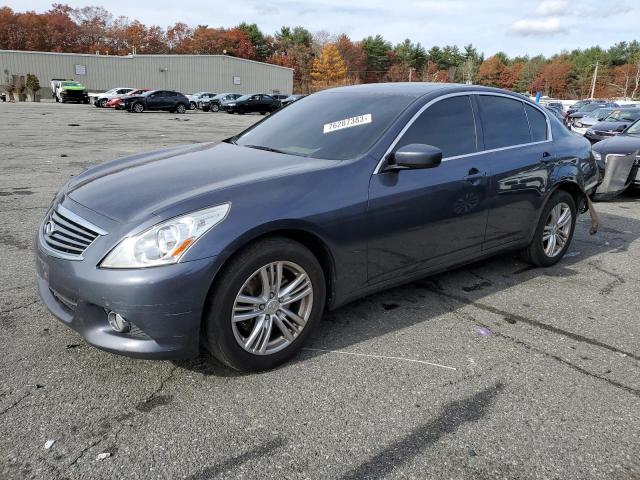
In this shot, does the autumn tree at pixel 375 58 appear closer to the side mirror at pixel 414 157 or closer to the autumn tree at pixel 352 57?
the autumn tree at pixel 352 57

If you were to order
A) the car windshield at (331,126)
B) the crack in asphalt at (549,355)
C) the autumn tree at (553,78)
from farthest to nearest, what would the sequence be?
the autumn tree at (553,78), the car windshield at (331,126), the crack in asphalt at (549,355)

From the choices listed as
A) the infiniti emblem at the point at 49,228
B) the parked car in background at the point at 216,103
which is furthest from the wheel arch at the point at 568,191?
the parked car in background at the point at 216,103

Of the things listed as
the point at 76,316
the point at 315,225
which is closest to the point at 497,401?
the point at 315,225

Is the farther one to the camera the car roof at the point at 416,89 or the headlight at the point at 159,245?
the car roof at the point at 416,89

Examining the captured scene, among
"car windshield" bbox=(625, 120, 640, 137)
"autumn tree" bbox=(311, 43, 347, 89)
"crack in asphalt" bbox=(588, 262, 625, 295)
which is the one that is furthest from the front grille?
"autumn tree" bbox=(311, 43, 347, 89)

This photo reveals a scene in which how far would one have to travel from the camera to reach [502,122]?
4.42m

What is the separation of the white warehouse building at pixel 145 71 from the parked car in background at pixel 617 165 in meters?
56.1

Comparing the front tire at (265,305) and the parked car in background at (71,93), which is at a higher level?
the parked car in background at (71,93)

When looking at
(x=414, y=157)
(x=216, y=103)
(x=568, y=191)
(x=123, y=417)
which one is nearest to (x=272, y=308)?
(x=123, y=417)

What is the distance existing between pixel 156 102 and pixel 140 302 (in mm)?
34150

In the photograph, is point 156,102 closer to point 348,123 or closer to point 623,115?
point 623,115

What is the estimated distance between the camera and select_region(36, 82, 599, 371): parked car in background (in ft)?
8.64

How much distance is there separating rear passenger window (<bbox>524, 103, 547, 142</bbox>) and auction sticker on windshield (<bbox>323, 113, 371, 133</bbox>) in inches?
71.4

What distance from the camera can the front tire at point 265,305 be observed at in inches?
108
